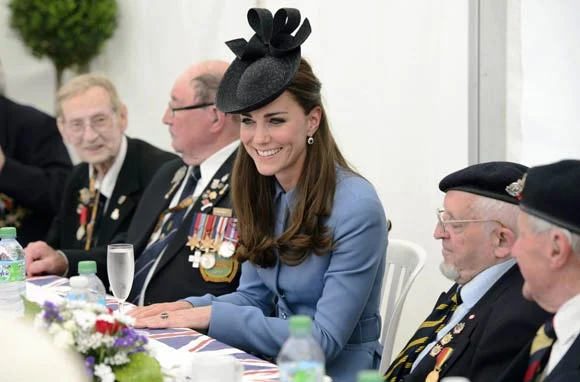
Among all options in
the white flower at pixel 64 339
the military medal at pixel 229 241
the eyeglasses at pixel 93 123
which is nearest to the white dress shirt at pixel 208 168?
the military medal at pixel 229 241

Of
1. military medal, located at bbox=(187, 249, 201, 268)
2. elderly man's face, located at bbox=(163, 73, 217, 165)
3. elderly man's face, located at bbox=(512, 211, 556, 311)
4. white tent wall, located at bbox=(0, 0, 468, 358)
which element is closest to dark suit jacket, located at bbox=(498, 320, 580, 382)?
elderly man's face, located at bbox=(512, 211, 556, 311)

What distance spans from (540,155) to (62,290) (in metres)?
2.04

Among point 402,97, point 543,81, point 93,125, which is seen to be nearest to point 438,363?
point 543,81

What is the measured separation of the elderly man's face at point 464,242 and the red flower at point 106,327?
3.68 ft

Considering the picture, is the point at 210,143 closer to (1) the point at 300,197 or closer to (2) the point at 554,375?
(1) the point at 300,197

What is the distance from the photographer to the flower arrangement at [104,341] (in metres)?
2.07

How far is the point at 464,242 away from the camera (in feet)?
9.41

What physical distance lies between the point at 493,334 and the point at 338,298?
0.65m

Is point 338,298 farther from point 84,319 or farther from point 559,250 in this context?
point 84,319

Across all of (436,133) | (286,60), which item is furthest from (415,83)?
(286,60)

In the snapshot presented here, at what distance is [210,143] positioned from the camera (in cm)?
427

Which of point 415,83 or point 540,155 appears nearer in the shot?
point 540,155

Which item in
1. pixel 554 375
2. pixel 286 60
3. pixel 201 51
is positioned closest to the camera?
pixel 554 375

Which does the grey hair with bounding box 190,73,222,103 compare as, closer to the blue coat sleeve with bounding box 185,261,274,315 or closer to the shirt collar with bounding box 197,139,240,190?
the shirt collar with bounding box 197,139,240,190
